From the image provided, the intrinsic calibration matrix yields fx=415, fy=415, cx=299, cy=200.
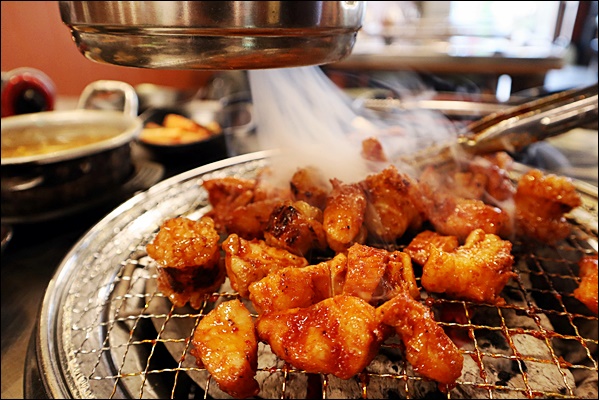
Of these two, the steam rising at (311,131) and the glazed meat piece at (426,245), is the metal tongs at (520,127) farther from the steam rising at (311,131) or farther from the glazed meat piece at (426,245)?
the glazed meat piece at (426,245)

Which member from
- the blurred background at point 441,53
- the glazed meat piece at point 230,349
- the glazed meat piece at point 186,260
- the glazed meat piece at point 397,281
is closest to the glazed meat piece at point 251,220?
the glazed meat piece at point 186,260

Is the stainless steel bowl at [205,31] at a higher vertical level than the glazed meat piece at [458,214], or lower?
higher

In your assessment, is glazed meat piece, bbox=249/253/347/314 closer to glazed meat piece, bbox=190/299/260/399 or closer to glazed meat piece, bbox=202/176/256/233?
glazed meat piece, bbox=190/299/260/399

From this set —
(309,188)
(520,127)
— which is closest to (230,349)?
(309,188)

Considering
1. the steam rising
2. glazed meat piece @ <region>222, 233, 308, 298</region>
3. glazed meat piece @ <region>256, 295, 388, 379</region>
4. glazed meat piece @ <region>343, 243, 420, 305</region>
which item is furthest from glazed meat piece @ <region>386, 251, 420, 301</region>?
the steam rising

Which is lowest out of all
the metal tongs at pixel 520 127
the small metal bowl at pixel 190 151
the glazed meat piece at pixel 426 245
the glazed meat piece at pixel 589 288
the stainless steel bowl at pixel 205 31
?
the small metal bowl at pixel 190 151

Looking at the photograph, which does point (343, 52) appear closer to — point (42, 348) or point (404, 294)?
point (404, 294)

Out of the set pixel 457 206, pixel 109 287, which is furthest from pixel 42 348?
pixel 457 206

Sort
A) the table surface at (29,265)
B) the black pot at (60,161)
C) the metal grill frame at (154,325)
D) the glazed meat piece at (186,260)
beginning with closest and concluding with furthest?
the metal grill frame at (154,325) < the glazed meat piece at (186,260) < the table surface at (29,265) < the black pot at (60,161)
